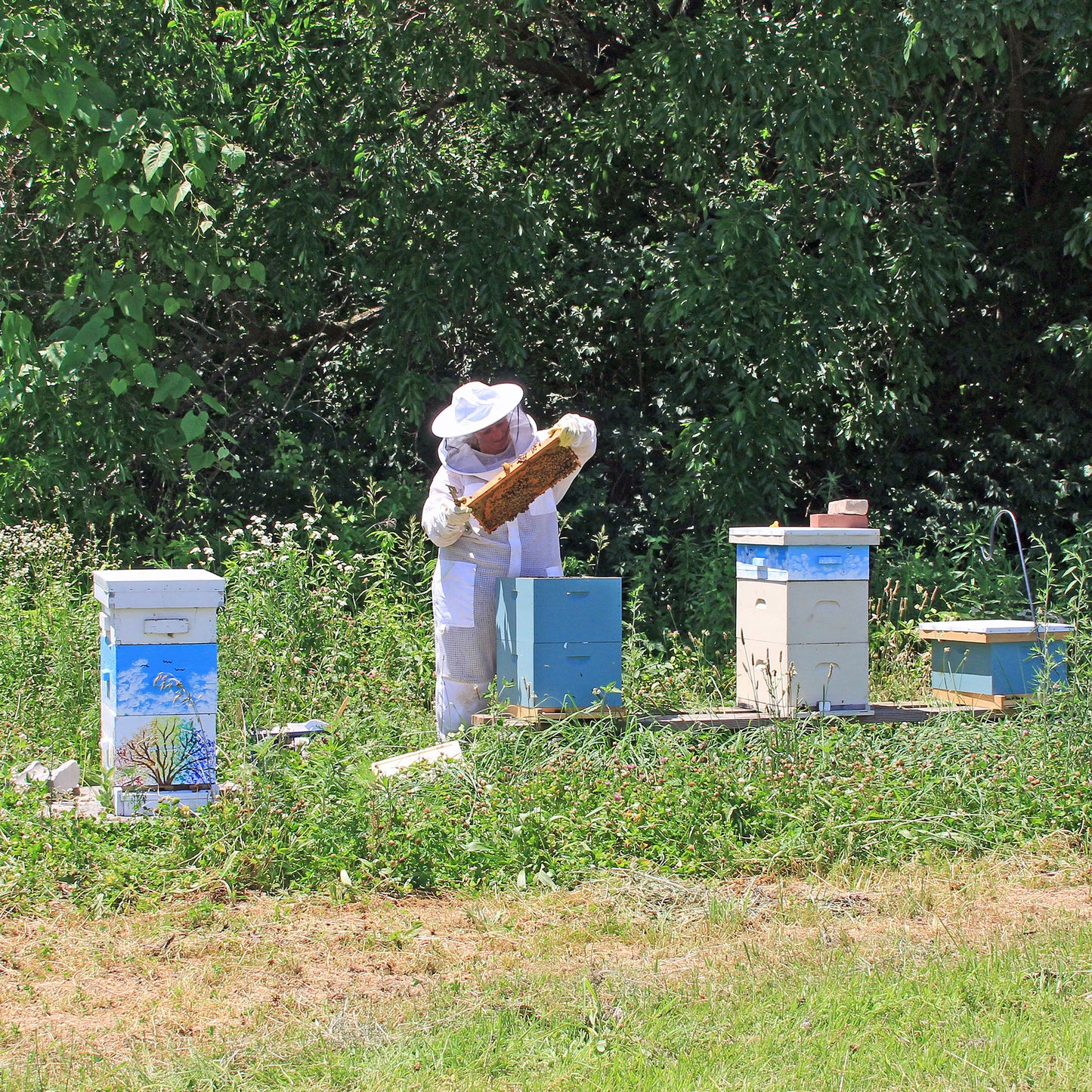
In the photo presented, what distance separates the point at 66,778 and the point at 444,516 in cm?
185

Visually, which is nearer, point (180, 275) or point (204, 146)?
point (204, 146)

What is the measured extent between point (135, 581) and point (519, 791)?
1.59 metres

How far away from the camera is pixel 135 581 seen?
4355 mm

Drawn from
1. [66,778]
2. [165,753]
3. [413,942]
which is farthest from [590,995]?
[66,778]

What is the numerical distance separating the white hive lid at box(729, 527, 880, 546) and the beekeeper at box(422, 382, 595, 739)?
807mm

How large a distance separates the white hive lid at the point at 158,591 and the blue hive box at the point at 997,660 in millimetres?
3285

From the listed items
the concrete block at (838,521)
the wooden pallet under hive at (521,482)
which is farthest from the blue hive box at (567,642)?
the concrete block at (838,521)

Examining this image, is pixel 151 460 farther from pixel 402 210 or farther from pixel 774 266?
pixel 774 266

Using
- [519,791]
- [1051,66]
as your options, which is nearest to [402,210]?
[519,791]

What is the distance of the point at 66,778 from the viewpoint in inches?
191

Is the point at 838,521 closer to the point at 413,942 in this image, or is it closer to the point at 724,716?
the point at 724,716

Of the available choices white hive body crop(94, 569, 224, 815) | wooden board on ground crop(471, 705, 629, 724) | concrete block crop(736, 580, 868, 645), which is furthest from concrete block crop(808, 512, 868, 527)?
white hive body crop(94, 569, 224, 815)

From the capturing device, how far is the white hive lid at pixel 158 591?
436 centimetres

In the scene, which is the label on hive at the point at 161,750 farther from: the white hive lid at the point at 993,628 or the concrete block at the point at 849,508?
the white hive lid at the point at 993,628
